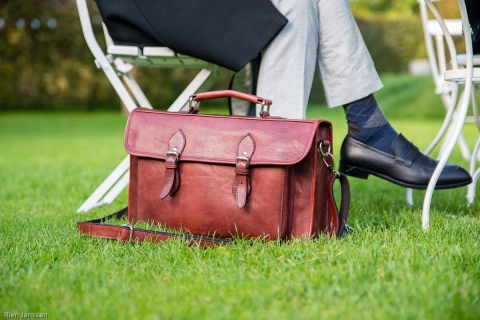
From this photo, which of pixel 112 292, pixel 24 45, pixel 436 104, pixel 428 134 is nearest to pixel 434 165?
pixel 112 292

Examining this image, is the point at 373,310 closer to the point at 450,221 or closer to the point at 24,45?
the point at 450,221

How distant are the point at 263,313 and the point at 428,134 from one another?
6134mm

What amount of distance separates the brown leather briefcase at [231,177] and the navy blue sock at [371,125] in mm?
237

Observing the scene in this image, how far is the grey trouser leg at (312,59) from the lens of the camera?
1.87 meters

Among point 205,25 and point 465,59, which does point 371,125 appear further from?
point 205,25

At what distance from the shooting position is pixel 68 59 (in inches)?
517

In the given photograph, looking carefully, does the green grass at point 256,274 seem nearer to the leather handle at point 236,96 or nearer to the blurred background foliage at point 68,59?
Answer: the leather handle at point 236,96

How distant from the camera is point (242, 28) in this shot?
6.40 feet

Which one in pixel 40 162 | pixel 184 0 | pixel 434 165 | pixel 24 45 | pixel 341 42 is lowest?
pixel 40 162

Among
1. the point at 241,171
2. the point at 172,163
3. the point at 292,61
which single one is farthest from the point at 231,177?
the point at 292,61

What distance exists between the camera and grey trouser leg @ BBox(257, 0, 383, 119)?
1.87 m

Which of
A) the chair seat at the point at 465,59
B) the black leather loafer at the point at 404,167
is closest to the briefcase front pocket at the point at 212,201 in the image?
the black leather loafer at the point at 404,167

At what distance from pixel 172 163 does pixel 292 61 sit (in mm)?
539

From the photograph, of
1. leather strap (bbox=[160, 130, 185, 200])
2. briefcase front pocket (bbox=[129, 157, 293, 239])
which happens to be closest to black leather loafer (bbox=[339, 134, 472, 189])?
briefcase front pocket (bbox=[129, 157, 293, 239])
